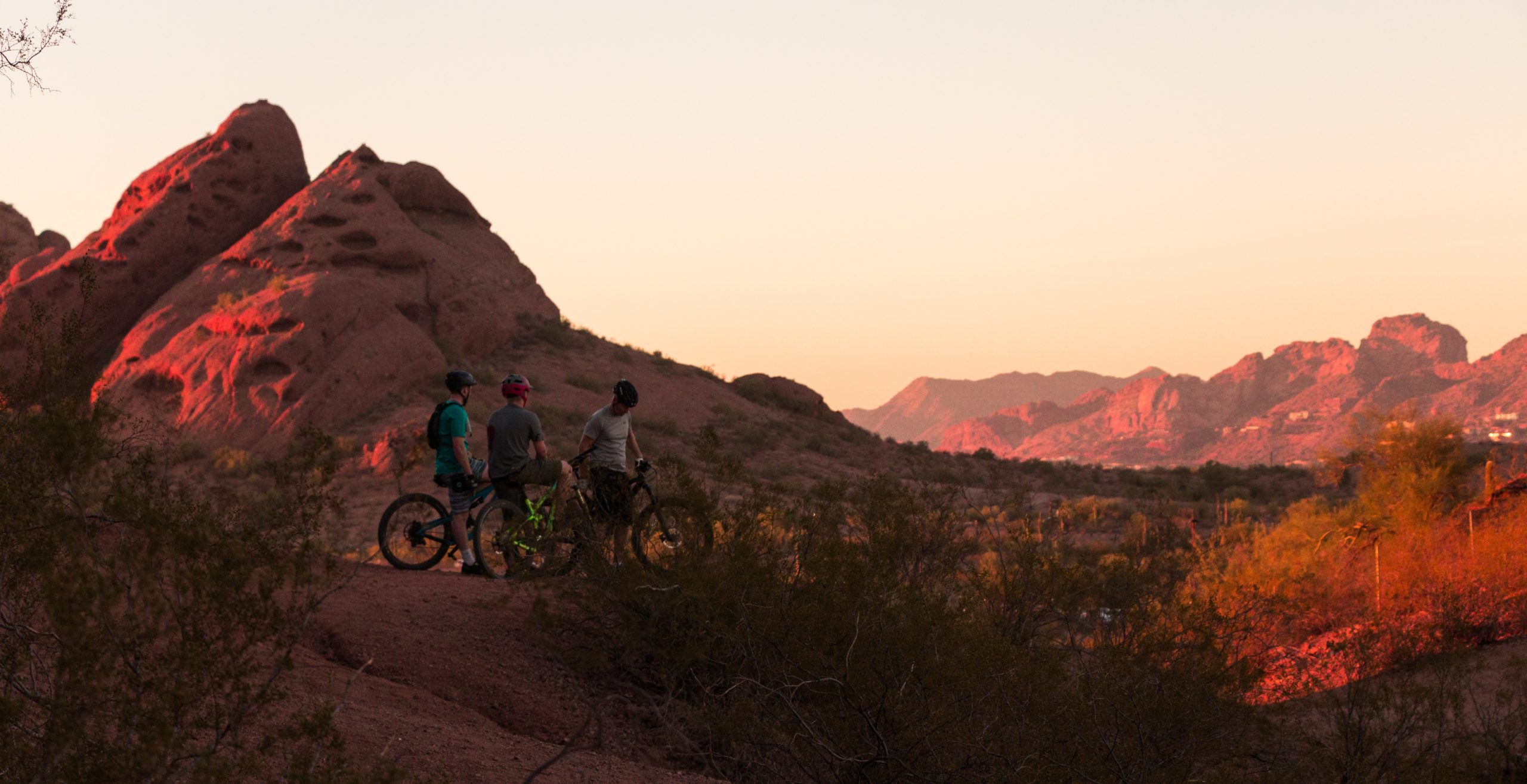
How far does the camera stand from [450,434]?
347 inches

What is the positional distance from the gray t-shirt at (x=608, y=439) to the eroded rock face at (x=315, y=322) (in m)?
18.1

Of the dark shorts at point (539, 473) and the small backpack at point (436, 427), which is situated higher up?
the small backpack at point (436, 427)

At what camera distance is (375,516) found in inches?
781

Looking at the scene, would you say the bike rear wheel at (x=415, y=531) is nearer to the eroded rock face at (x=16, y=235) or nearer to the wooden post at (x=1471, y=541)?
the wooden post at (x=1471, y=541)

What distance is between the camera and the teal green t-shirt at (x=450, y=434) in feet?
28.8

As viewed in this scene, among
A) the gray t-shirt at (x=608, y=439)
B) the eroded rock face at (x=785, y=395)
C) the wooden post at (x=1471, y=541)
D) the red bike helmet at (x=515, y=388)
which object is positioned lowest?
the wooden post at (x=1471, y=541)

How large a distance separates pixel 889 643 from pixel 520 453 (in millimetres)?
4281

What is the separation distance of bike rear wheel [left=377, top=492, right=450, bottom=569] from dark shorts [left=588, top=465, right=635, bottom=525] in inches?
74.6

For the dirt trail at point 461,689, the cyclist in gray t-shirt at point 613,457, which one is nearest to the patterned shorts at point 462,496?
the dirt trail at point 461,689

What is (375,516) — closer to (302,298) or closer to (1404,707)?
(302,298)

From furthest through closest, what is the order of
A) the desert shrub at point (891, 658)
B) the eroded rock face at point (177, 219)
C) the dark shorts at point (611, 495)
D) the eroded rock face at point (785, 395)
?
the eroded rock face at point (785, 395)
the eroded rock face at point (177, 219)
the dark shorts at point (611, 495)
the desert shrub at point (891, 658)

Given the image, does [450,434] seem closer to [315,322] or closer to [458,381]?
[458,381]

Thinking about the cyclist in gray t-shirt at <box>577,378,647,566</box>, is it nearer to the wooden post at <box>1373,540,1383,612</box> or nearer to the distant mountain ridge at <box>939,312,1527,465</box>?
the wooden post at <box>1373,540,1383,612</box>

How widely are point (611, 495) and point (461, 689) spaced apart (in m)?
1.92
